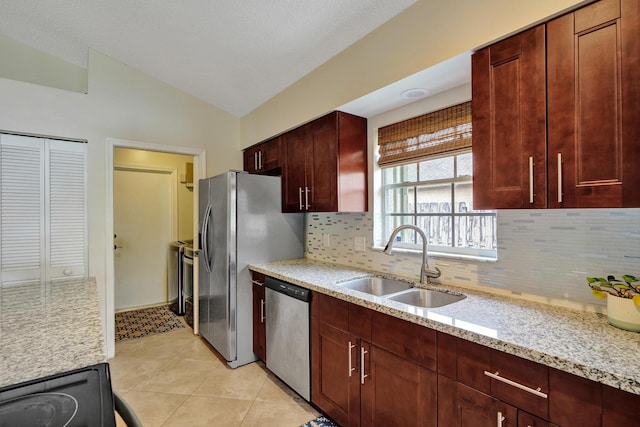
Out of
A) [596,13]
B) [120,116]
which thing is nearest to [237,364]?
[120,116]

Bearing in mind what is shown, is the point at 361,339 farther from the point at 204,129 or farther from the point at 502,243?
the point at 204,129

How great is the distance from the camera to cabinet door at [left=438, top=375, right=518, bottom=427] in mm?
1111

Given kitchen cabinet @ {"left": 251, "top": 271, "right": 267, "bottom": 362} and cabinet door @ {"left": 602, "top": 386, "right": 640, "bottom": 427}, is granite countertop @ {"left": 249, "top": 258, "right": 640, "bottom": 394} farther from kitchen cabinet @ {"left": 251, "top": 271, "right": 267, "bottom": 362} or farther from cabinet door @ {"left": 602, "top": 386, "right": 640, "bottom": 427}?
kitchen cabinet @ {"left": 251, "top": 271, "right": 267, "bottom": 362}

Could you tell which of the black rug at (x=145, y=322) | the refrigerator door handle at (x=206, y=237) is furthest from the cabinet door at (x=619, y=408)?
the black rug at (x=145, y=322)

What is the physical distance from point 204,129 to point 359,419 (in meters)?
3.05

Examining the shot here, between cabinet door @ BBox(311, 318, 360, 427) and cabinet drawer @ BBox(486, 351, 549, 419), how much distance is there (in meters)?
0.73

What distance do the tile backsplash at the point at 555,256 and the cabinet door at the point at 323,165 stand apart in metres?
0.84

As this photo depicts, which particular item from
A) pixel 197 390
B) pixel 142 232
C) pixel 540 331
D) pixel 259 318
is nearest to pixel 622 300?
pixel 540 331

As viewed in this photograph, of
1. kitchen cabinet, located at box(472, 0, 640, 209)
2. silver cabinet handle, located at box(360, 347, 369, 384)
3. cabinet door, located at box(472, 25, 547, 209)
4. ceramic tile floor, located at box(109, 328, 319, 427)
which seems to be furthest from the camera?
ceramic tile floor, located at box(109, 328, 319, 427)

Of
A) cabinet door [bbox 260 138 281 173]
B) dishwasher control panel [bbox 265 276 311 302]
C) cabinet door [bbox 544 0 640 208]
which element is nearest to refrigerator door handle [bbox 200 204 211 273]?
cabinet door [bbox 260 138 281 173]

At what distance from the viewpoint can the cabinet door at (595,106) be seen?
106 cm

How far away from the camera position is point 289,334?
7.40 feet

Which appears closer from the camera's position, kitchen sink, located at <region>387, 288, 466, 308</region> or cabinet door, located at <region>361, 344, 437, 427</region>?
cabinet door, located at <region>361, 344, 437, 427</region>

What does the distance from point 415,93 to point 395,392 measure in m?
1.69
